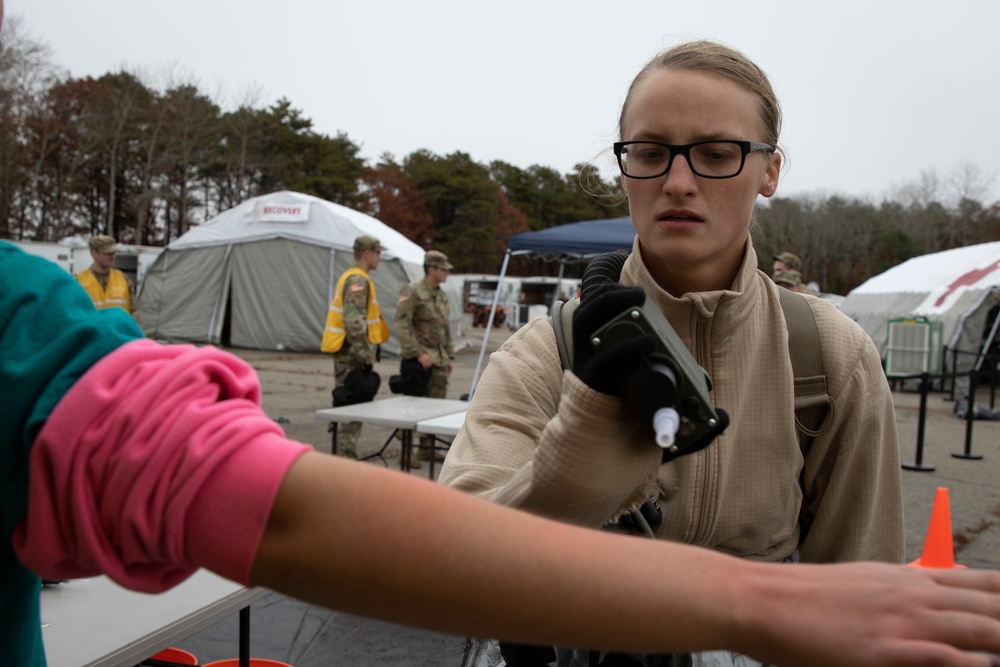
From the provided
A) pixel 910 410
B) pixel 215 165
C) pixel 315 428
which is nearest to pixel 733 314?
pixel 315 428

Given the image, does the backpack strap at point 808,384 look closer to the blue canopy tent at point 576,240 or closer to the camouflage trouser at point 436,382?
the camouflage trouser at point 436,382

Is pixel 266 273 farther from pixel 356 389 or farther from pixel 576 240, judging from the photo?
pixel 356 389

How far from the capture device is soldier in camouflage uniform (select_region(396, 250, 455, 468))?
8602mm

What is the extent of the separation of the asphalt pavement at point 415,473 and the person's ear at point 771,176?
60.2 inches

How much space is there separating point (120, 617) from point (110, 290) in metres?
8.98

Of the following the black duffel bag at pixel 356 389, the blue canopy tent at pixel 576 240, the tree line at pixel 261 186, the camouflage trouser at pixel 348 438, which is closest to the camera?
the camouflage trouser at pixel 348 438

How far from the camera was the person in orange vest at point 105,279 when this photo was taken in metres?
9.77

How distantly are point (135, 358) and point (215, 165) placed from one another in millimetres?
51275

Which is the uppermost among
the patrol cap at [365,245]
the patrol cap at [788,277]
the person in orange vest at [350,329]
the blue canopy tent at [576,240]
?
the blue canopy tent at [576,240]

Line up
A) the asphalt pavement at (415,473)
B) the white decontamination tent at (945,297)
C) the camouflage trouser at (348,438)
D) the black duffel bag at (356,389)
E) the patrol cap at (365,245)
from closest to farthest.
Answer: the asphalt pavement at (415,473), the camouflage trouser at (348,438), the black duffel bag at (356,389), the patrol cap at (365,245), the white decontamination tent at (945,297)

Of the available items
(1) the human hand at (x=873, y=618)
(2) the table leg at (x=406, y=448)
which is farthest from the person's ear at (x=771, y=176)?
(2) the table leg at (x=406, y=448)

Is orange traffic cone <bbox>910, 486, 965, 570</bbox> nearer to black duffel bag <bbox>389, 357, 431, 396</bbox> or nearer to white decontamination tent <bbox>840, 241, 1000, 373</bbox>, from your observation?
black duffel bag <bbox>389, 357, 431, 396</bbox>

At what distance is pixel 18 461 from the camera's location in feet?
2.32

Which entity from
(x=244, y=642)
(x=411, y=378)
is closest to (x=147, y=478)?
(x=244, y=642)
